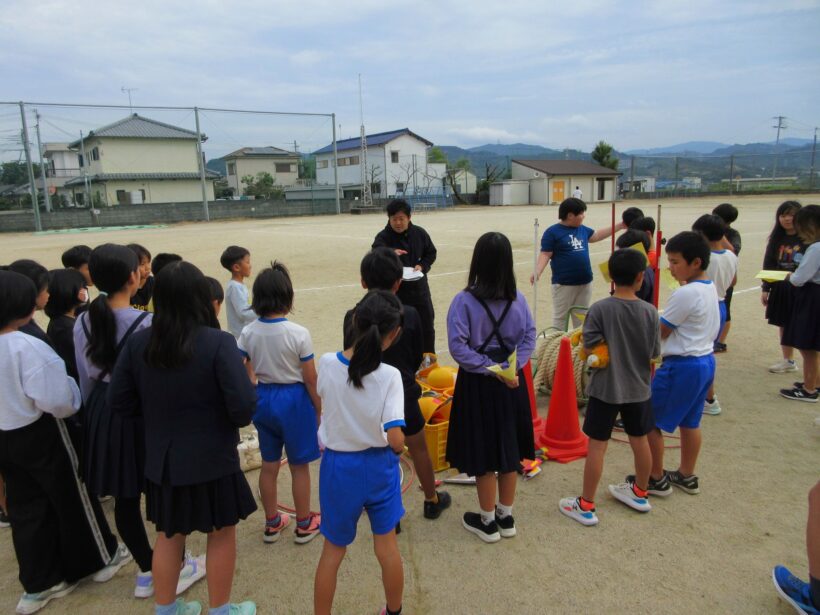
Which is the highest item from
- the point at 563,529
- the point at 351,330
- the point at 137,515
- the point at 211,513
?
the point at 351,330

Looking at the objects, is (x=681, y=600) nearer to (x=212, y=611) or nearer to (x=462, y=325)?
(x=462, y=325)

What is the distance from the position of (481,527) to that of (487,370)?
100 centimetres

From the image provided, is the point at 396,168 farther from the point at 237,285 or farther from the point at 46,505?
the point at 46,505

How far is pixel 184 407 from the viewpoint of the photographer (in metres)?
2.25

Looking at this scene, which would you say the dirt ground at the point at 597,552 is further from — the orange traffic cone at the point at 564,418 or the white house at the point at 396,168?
the white house at the point at 396,168

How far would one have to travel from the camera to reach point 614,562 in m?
2.95

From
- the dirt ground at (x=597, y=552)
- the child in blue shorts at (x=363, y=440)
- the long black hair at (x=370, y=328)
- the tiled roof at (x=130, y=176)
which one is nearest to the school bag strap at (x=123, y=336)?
the child in blue shorts at (x=363, y=440)

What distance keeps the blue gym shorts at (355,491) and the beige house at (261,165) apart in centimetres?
6645

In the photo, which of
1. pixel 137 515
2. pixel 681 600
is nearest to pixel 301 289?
pixel 137 515

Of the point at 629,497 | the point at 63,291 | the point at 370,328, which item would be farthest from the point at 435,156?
the point at 370,328

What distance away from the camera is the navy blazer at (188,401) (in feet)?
7.33

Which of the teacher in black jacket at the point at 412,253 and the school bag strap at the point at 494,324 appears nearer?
the school bag strap at the point at 494,324

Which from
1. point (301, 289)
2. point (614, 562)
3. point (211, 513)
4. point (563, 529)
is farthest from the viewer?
point (301, 289)

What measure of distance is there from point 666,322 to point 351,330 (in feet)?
7.33
